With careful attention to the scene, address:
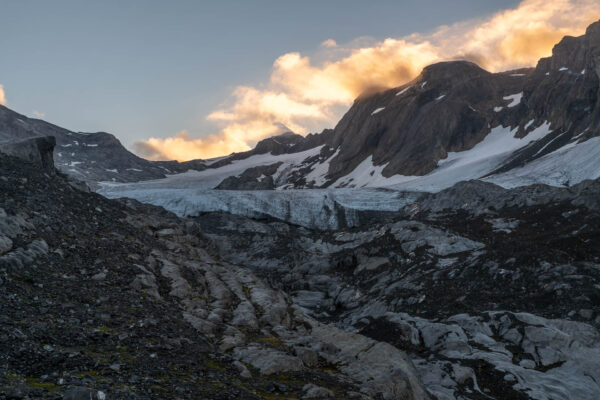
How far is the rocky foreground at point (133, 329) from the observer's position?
11.6 metres

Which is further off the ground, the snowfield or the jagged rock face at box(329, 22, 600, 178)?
the jagged rock face at box(329, 22, 600, 178)

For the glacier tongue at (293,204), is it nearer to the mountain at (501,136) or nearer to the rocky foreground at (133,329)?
the mountain at (501,136)

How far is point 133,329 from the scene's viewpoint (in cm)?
1541

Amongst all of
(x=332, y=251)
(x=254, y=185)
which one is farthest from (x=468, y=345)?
(x=254, y=185)

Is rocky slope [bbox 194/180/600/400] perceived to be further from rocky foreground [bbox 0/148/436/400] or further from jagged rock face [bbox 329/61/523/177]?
jagged rock face [bbox 329/61/523/177]

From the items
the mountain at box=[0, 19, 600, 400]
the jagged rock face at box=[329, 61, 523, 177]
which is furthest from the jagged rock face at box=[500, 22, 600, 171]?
the mountain at box=[0, 19, 600, 400]

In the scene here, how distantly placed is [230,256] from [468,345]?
41861 millimetres

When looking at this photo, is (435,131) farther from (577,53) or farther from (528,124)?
(577,53)

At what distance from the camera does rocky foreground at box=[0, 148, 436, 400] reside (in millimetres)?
11609

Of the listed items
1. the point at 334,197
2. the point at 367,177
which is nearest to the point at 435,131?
the point at 367,177

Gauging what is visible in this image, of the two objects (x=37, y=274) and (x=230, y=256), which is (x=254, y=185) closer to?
(x=230, y=256)

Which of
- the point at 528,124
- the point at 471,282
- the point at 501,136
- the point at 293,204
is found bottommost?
the point at 471,282

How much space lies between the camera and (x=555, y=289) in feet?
102

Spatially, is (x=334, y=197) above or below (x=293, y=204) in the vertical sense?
above
